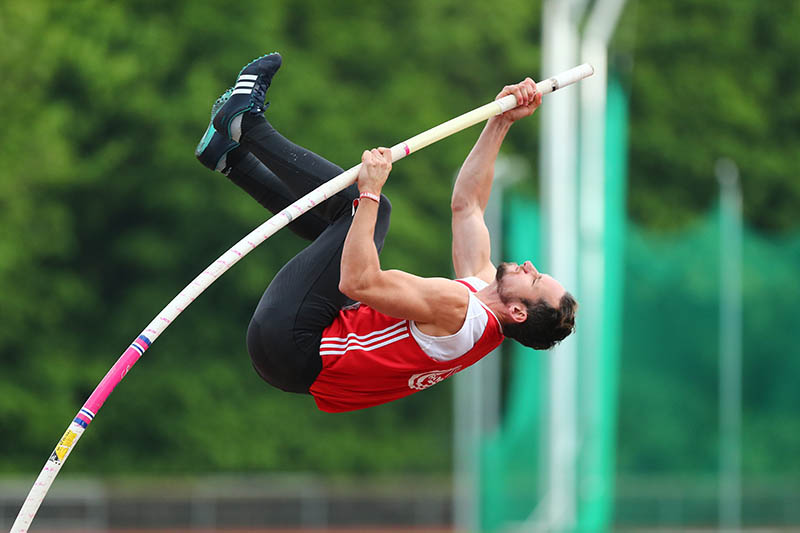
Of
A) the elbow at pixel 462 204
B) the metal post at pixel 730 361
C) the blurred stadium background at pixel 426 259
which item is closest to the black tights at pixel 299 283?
the elbow at pixel 462 204

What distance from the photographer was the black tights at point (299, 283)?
6.11 metres

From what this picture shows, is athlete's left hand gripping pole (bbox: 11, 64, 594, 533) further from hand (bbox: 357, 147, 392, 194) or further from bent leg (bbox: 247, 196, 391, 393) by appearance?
bent leg (bbox: 247, 196, 391, 393)

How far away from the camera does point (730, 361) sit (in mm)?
20422

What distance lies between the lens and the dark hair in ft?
20.2

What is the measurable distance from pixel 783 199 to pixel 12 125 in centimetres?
1741

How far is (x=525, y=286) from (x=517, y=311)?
0.12 meters

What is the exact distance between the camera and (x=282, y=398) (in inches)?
1032

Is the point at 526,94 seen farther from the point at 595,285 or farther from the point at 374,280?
the point at 595,285

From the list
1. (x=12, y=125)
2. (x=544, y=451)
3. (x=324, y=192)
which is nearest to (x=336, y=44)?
(x=12, y=125)

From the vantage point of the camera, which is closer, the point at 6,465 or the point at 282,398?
the point at 6,465

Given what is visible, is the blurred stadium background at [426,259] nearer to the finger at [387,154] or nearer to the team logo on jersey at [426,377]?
the team logo on jersey at [426,377]

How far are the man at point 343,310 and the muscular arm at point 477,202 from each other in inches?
9.6

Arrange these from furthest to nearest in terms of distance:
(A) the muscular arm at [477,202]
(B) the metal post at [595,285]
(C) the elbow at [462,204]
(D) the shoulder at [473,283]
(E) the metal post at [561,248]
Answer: (B) the metal post at [595,285]
(E) the metal post at [561,248]
(C) the elbow at [462,204]
(A) the muscular arm at [477,202]
(D) the shoulder at [473,283]

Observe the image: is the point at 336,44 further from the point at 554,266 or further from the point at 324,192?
the point at 324,192
